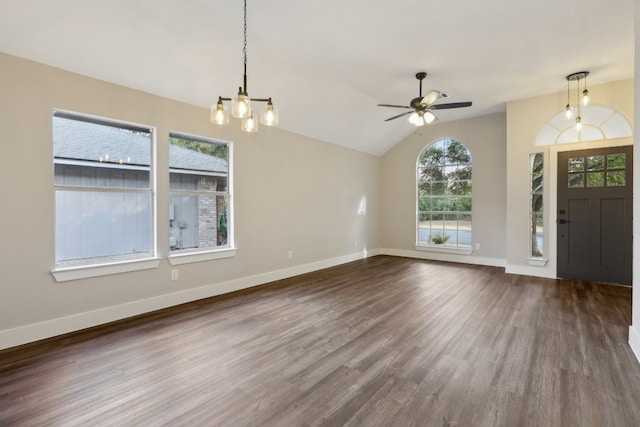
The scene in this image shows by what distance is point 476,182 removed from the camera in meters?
6.81

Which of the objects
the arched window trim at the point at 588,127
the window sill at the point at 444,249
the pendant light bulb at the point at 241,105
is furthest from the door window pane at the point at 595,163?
the pendant light bulb at the point at 241,105

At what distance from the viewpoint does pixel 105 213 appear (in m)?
3.58

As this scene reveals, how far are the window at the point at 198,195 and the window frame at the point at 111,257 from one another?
230 millimetres

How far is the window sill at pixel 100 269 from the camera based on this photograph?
3.15m

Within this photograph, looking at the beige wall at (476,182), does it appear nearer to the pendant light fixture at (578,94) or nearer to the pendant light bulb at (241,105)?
the pendant light fixture at (578,94)

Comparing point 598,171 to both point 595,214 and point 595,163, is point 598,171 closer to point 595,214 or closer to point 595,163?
point 595,163

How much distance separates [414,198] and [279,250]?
389 centimetres

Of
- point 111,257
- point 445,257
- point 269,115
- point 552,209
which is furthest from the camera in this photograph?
point 445,257

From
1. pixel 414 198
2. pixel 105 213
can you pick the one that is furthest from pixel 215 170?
pixel 414 198

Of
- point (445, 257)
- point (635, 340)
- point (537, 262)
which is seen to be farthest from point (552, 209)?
point (635, 340)

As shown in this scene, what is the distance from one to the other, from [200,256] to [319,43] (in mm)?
3095

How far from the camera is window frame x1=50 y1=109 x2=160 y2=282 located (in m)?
3.17

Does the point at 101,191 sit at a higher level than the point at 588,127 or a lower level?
lower

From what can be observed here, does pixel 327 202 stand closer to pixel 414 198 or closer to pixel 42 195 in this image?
pixel 414 198
